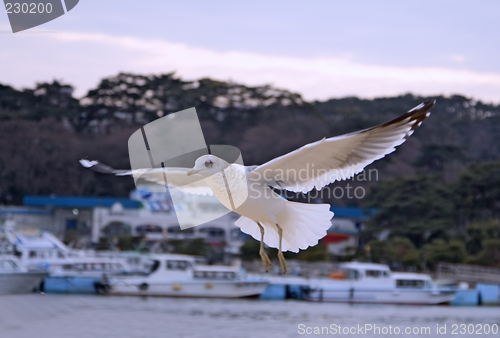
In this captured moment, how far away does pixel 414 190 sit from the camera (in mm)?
29328

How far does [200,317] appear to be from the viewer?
17125mm

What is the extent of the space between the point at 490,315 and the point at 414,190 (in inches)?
404

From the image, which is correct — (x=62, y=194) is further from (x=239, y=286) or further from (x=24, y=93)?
(x=239, y=286)

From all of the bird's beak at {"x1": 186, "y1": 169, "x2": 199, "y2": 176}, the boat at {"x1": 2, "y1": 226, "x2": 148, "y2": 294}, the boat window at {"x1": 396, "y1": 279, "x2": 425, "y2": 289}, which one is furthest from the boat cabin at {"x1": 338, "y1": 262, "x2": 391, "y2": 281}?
the bird's beak at {"x1": 186, "y1": 169, "x2": 199, "y2": 176}

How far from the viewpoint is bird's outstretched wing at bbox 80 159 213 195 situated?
7605 millimetres

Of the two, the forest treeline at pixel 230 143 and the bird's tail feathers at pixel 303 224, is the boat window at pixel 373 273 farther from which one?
the bird's tail feathers at pixel 303 224

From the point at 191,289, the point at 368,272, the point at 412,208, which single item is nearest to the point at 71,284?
the point at 191,289

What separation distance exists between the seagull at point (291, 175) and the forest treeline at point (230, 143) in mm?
19167

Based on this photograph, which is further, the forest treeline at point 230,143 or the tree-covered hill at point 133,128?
the tree-covered hill at point 133,128

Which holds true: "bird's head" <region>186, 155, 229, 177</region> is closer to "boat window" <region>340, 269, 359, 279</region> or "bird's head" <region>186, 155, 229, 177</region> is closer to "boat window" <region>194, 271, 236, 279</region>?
"boat window" <region>194, 271, 236, 279</region>

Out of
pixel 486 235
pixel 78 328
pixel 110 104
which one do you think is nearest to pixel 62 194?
pixel 110 104

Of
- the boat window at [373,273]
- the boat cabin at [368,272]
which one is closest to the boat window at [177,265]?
the boat cabin at [368,272]

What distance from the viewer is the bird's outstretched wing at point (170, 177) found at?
299 inches

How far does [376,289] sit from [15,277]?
908 cm
